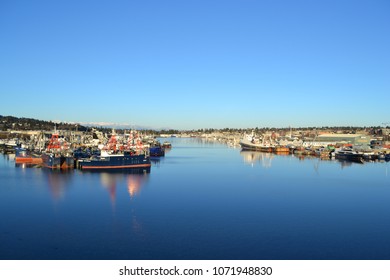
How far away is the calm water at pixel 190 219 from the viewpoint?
11.8 m

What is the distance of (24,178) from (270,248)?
839 inches

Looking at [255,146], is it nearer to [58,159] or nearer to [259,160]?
[259,160]

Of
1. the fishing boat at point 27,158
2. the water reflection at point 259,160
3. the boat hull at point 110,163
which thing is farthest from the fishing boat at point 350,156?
the fishing boat at point 27,158

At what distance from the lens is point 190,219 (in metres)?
15.8

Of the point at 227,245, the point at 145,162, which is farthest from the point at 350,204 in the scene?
the point at 145,162

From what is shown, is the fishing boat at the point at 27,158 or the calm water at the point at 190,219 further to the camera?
the fishing boat at the point at 27,158

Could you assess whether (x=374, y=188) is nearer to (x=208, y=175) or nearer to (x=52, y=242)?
(x=208, y=175)

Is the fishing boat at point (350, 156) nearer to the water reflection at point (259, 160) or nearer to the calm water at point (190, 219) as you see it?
the water reflection at point (259, 160)

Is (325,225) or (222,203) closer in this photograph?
(325,225)

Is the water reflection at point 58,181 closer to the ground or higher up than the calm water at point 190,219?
closer to the ground

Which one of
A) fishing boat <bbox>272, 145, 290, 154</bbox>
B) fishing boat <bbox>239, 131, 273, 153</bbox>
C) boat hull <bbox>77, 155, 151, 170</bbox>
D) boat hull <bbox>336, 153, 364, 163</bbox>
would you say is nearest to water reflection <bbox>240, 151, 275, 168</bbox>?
boat hull <bbox>336, 153, 364, 163</bbox>

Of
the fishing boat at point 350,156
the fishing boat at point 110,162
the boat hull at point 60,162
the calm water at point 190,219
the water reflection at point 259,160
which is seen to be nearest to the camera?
the calm water at point 190,219

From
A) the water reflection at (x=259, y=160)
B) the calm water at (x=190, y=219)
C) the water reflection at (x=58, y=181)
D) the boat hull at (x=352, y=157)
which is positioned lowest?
the water reflection at (x=259, y=160)
